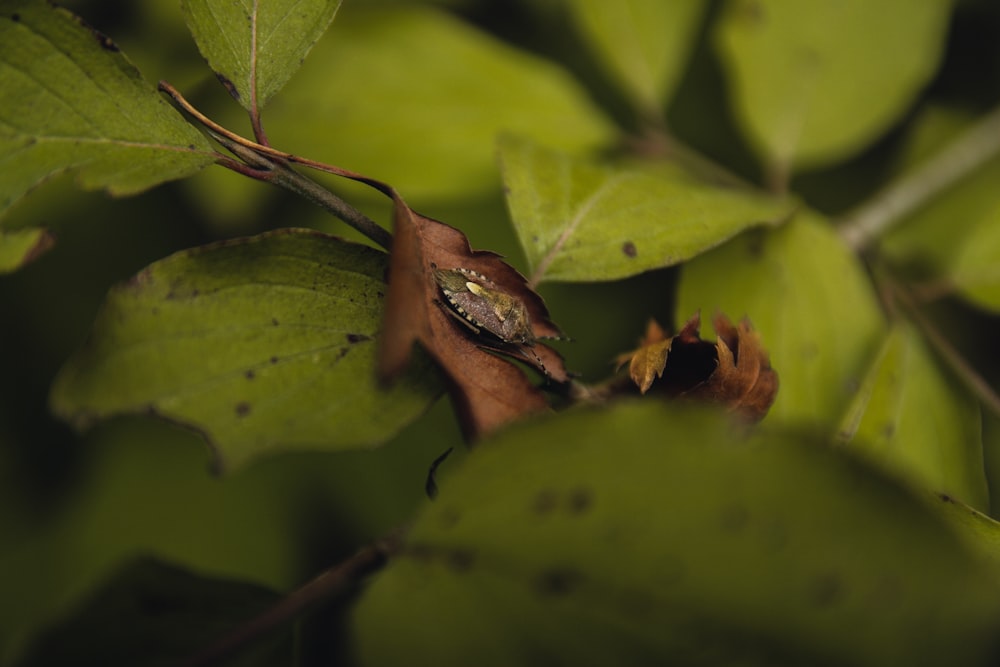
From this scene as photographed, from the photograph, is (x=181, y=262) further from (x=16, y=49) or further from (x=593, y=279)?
(x=593, y=279)

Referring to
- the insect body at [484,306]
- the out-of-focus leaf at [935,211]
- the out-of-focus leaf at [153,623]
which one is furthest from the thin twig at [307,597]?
the out-of-focus leaf at [935,211]

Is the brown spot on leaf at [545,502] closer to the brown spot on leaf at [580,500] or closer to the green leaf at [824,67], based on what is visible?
the brown spot on leaf at [580,500]

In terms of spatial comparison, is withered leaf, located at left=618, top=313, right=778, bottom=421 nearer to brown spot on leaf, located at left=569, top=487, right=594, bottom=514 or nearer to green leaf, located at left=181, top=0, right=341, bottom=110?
brown spot on leaf, located at left=569, top=487, right=594, bottom=514

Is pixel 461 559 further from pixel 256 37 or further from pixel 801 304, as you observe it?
pixel 801 304

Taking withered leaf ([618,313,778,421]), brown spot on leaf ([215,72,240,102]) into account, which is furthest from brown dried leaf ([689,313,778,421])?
brown spot on leaf ([215,72,240,102])

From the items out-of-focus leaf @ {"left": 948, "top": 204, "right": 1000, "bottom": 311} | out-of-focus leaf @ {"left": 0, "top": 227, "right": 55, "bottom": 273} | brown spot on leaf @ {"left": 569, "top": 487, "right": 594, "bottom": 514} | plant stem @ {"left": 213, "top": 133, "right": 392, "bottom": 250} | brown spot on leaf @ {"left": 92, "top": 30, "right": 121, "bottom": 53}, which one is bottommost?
out-of-focus leaf @ {"left": 948, "top": 204, "right": 1000, "bottom": 311}

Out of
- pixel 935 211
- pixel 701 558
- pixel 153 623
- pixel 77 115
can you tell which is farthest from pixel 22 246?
pixel 935 211
